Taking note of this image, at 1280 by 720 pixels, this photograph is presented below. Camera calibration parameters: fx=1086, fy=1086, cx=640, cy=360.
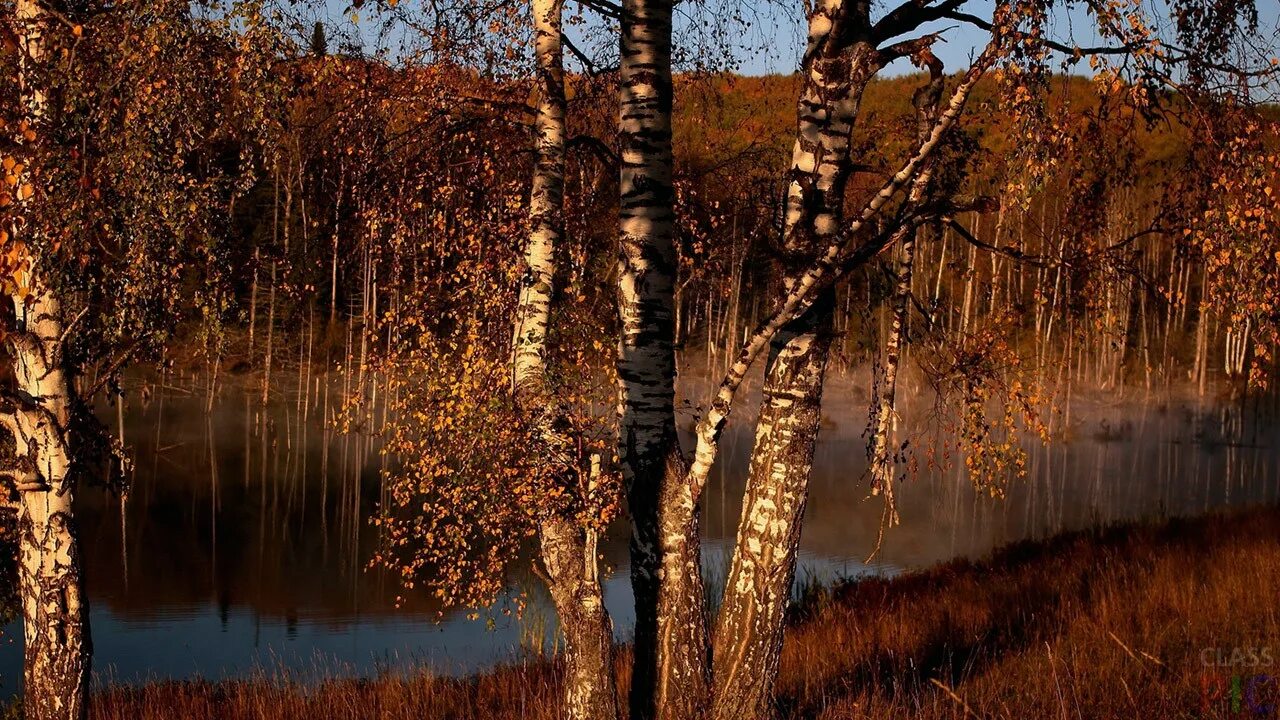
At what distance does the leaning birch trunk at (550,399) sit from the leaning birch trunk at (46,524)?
125 inches

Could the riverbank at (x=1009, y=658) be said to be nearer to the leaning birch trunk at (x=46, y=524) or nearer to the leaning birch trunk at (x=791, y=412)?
the leaning birch trunk at (x=791, y=412)

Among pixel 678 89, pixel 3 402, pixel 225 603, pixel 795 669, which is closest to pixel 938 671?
pixel 795 669

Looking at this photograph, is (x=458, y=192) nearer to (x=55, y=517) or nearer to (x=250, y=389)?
(x=55, y=517)

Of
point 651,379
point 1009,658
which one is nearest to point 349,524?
point 1009,658

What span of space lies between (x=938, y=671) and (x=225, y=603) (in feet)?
46.8

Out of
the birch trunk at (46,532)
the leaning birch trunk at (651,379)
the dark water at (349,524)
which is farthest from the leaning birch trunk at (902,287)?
the birch trunk at (46,532)

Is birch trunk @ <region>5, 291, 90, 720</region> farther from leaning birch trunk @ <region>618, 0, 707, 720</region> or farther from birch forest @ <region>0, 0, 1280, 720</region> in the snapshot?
leaning birch trunk @ <region>618, 0, 707, 720</region>

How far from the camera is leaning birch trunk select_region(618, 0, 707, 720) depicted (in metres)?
5.99

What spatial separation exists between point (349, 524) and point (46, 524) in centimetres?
1769

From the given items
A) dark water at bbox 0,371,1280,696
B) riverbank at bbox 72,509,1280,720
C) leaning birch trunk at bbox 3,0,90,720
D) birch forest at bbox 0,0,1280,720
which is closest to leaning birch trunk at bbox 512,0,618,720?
birch forest at bbox 0,0,1280,720

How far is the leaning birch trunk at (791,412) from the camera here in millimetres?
5641

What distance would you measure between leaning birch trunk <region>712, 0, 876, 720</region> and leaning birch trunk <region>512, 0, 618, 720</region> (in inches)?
43.3

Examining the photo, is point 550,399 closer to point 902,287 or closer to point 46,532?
point 902,287

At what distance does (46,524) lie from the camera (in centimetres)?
734
